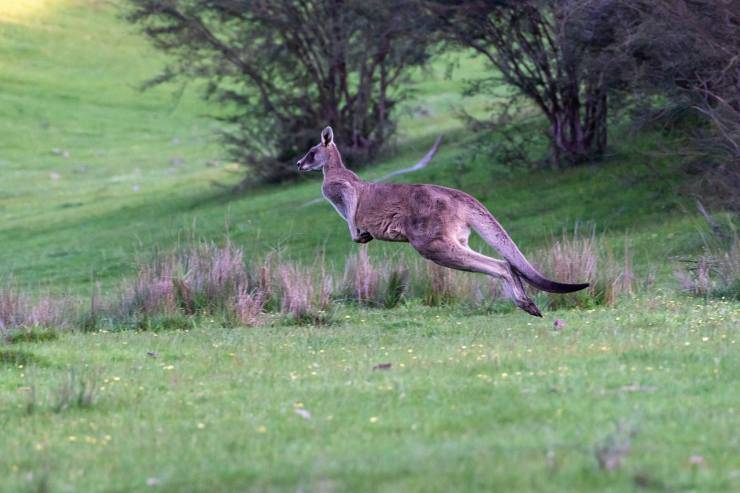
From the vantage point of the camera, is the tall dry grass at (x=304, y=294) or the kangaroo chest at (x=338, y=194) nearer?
the tall dry grass at (x=304, y=294)

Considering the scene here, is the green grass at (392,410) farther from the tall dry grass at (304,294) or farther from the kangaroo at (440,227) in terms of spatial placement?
the tall dry grass at (304,294)

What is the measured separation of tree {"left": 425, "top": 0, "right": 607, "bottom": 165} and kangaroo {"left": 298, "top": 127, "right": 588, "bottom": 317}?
41.4ft

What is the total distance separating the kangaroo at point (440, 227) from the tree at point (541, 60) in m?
12.6

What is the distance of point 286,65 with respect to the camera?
36.0 metres

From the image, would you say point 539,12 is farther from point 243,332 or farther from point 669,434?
point 669,434

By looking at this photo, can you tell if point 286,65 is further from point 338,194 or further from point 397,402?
point 397,402

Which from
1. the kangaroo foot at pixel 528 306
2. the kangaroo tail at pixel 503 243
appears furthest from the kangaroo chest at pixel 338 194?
the kangaroo foot at pixel 528 306

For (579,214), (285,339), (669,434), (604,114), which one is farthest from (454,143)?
(669,434)

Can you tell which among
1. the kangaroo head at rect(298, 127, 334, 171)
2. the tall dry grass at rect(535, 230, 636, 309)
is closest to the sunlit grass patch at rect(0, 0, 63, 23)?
the kangaroo head at rect(298, 127, 334, 171)

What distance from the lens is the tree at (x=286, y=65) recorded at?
113 feet

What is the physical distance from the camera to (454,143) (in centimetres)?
3803

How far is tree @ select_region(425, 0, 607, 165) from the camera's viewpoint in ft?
84.8

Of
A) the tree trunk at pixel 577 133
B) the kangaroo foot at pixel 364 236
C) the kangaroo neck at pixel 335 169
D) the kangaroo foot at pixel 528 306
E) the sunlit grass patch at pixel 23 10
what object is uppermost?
the sunlit grass patch at pixel 23 10

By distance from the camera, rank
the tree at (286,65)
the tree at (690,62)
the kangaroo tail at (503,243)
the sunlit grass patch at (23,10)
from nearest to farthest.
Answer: the kangaroo tail at (503,243) < the tree at (690,62) < the tree at (286,65) < the sunlit grass patch at (23,10)
